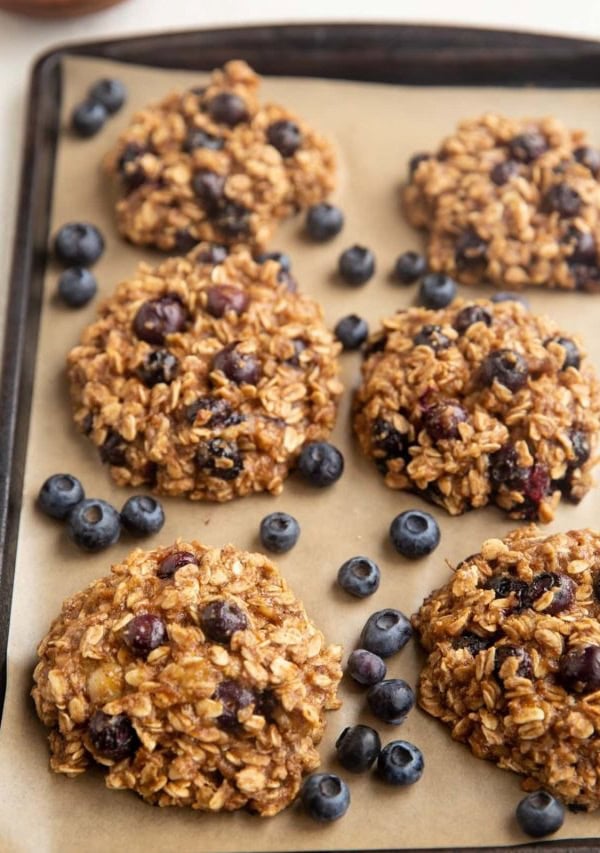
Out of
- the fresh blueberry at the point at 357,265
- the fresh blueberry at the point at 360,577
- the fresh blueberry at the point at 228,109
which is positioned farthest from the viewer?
the fresh blueberry at the point at 228,109

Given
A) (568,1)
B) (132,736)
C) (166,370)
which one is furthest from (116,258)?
(568,1)

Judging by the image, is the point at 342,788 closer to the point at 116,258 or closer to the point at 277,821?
the point at 277,821

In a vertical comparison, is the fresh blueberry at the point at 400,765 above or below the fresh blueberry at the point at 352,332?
below

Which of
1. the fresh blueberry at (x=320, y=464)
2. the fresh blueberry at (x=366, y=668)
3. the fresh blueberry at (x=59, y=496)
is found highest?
the fresh blueberry at (x=320, y=464)

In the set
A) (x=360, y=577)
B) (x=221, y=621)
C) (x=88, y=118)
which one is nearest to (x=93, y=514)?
(x=221, y=621)

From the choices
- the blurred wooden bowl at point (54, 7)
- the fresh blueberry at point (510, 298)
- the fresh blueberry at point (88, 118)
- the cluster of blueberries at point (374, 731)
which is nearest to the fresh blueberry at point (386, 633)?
the cluster of blueberries at point (374, 731)

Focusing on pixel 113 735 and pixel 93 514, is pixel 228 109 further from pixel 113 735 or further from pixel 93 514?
pixel 113 735

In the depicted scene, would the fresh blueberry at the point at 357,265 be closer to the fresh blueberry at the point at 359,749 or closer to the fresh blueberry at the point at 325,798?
the fresh blueberry at the point at 359,749
